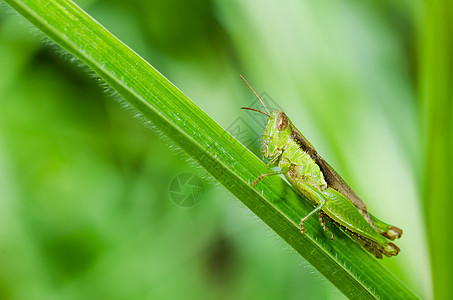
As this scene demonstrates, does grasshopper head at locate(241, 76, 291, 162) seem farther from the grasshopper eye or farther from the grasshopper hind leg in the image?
the grasshopper hind leg

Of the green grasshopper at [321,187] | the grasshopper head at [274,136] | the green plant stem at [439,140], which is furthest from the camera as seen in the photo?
the grasshopper head at [274,136]

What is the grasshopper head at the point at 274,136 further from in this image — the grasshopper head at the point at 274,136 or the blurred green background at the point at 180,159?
the blurred green background at the point at 180,159

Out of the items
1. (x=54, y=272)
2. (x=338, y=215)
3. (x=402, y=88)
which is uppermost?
(x=402, y=88)

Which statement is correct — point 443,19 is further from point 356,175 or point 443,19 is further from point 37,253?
point 37,253

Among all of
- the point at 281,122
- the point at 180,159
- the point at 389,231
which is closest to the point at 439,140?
the point at 389,231

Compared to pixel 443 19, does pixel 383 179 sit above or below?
below

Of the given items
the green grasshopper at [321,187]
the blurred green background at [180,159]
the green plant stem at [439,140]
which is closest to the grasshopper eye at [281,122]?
the green grasshopper at [321,187]

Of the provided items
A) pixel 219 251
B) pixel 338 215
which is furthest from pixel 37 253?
pixel 338 215
